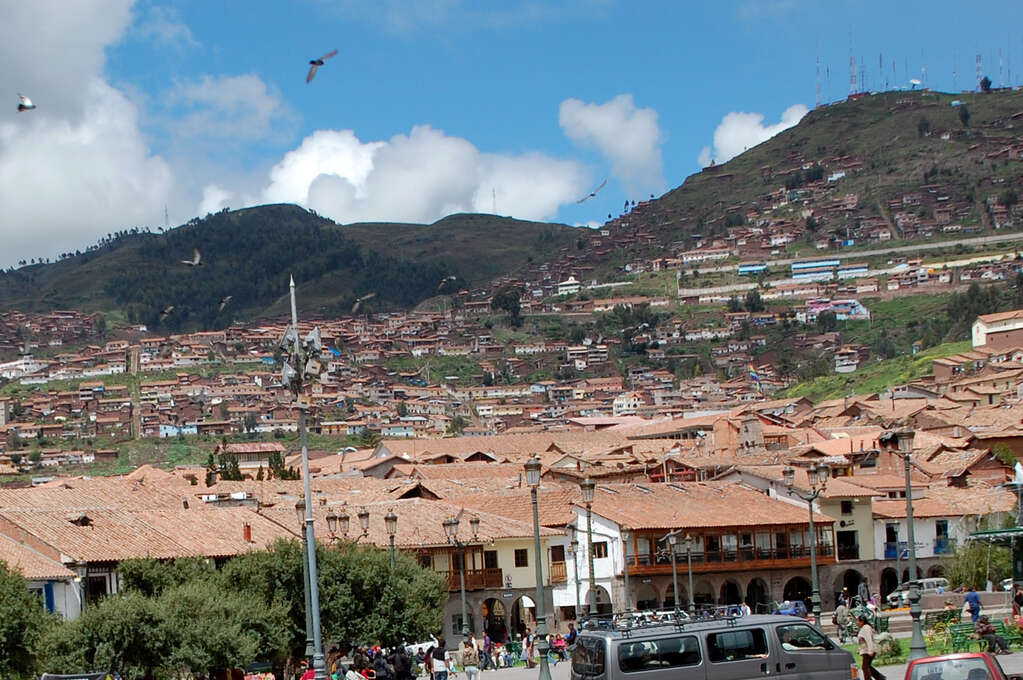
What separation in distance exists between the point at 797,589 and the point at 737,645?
1598 inches

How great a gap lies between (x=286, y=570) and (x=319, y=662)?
17.2 m

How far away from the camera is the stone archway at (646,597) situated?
186 feet

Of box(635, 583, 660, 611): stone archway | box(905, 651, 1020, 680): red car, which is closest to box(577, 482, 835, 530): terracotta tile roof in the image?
box(635, 583, 660, 611): stone archway

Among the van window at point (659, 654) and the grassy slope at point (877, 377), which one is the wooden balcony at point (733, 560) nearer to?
the van window at point (659, 654)

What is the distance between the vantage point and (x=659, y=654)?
21.6 m

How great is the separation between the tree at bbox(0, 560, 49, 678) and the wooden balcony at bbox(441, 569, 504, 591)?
22.0 meters

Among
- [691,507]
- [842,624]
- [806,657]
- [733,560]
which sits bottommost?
[842,624]

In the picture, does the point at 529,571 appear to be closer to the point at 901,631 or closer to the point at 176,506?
the point at 176,506

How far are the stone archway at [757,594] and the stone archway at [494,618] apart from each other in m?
9.39

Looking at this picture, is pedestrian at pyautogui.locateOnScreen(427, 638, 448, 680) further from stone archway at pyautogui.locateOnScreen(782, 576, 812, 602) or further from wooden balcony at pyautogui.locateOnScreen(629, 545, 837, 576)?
stone archway at pyautogui.locateOnScreen(782, 576, 812, 602)

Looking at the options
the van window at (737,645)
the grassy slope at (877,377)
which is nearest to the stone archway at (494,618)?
the van window at (737,645)

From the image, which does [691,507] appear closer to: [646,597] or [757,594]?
[757,594]

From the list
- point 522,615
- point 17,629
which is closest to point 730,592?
point 522,615

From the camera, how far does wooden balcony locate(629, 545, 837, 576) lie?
57.0 meters
